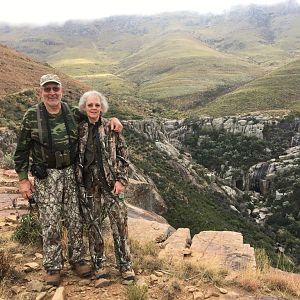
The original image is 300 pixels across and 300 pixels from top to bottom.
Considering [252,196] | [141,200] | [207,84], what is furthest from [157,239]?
[207,84]

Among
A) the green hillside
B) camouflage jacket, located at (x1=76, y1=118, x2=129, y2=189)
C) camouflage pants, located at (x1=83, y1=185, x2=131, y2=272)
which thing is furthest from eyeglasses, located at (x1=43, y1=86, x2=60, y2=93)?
the green hillside

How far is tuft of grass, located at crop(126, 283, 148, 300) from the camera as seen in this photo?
4.83 m

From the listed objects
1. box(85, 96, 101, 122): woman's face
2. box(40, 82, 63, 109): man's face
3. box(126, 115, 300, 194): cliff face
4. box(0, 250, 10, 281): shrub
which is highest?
box(40, 82, 63, 109): man's face

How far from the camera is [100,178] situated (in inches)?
210

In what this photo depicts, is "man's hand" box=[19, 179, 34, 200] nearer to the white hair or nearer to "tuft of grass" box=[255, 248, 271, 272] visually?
the white hair

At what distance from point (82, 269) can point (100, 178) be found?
1.23m

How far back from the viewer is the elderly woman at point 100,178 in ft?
17.4

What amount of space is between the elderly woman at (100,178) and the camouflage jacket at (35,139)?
0.24 meters

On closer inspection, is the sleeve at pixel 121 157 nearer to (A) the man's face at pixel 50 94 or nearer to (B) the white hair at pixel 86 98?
(B) the white hair at pixel 86 98

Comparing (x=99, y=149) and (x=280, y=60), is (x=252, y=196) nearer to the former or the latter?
(x=99, y=149)

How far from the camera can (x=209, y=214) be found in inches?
1254

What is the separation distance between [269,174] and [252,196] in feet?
14.5

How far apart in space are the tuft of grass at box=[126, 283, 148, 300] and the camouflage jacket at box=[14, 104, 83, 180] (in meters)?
1.84

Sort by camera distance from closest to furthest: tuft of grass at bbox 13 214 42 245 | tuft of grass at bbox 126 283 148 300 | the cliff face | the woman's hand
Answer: tuft of grass at bbox 126 283 148 300
the woman's hand
tuft of grass at bbox 13 214 42 245
the cliff face
